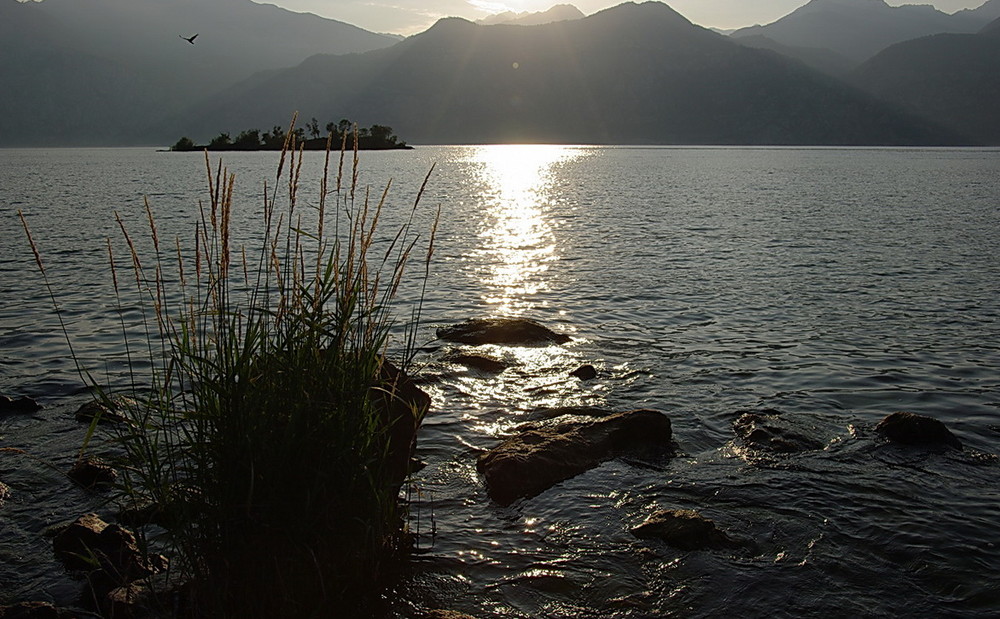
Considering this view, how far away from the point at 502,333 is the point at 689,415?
17.5 ft

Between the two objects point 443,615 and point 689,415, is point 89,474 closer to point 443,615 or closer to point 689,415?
point 443,615

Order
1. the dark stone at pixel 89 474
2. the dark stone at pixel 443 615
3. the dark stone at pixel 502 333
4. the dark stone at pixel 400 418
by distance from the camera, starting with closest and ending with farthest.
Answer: the dark stone at pixel 443 615
the dark stone at pixel 400 418
the dark stone at pixel 89 474
the dark stone at pixel 502 333

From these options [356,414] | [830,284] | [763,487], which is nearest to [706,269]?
[830,284]

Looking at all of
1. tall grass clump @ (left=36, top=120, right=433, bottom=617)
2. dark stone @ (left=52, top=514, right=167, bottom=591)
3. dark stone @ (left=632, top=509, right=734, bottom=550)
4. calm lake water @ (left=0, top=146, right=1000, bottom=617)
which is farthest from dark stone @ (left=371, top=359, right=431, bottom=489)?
dark stone @ (left=632, top=509, right=734, bottom=550)

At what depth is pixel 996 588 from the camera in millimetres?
7168

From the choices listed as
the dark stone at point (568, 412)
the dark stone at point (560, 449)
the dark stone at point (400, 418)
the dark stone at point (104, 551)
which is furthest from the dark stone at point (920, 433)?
the dark stone at point (104, 551)

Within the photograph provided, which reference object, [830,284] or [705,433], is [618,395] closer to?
[705,433]

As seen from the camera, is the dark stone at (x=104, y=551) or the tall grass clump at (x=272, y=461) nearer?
the tall grass clump at (x=272, y=461)

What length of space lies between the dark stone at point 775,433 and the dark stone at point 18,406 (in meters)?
10.6

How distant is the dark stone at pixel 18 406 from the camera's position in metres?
11.7

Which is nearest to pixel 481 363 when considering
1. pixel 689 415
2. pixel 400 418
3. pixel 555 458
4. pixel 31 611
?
pixel 689 415

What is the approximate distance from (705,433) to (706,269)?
1703 cm

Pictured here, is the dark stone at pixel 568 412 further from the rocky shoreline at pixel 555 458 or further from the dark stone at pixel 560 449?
the dark stone at pixel 560 449

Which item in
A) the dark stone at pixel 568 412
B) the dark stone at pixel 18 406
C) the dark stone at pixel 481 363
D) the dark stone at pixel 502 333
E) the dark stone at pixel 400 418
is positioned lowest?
the dark stone at pixel 18 406
